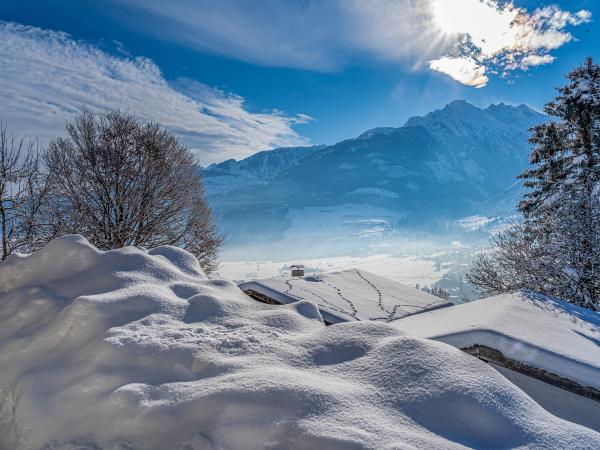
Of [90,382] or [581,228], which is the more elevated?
[581,228]

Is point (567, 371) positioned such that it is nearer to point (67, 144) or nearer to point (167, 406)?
point (167, 406)

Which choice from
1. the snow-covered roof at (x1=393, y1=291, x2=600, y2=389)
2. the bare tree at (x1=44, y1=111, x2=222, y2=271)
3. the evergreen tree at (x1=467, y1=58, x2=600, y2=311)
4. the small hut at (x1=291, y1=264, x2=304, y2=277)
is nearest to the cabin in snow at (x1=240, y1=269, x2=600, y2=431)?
the snow-covered roof at (x1=393, y1=291, x2=600, y2=389)

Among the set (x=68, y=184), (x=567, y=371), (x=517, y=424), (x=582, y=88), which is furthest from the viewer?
(x=582, y=88)

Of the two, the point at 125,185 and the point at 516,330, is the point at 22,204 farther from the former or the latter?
the point at 516,330

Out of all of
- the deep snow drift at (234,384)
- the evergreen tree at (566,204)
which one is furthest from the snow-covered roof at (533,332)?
the evergreen tree at (566,204)

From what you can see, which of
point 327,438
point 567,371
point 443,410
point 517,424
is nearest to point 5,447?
point 327,438

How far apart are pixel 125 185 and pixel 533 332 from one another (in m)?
14.6

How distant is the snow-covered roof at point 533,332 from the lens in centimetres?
397

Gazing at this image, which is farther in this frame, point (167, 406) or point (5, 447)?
point (5, 447)

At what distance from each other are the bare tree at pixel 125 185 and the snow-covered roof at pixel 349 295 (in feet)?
28.7

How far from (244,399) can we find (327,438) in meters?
0.53

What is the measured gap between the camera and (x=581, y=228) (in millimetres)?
15586

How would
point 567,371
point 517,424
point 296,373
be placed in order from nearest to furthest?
point 517,424
point 296,373
point 567,371

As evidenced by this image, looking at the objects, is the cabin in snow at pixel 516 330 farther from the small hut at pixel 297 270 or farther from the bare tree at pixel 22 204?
the bare tree at pixel 22 204
